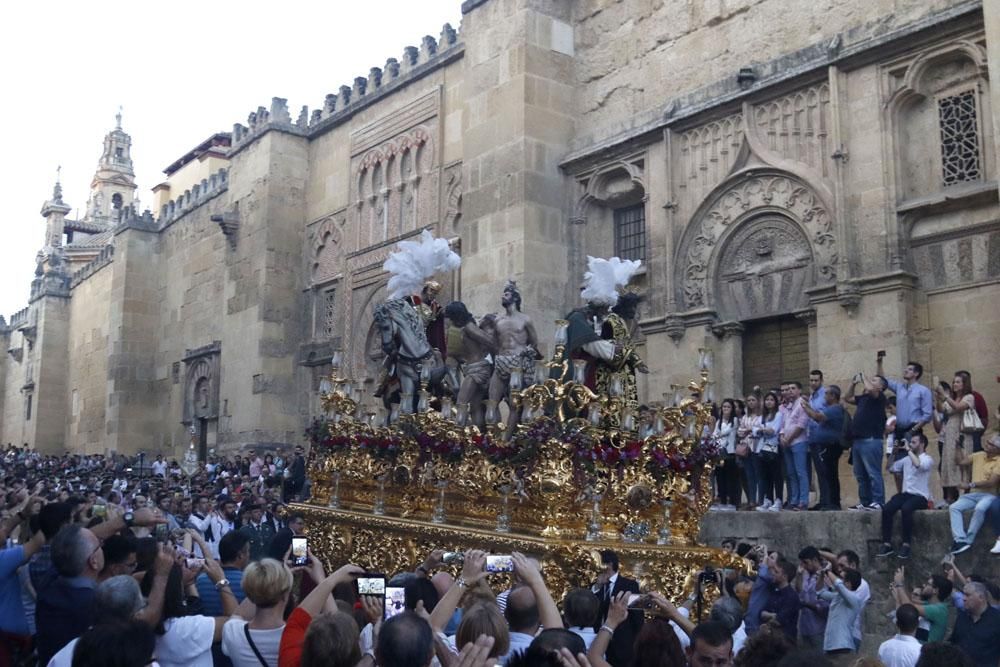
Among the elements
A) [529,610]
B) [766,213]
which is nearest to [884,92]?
[766,213]

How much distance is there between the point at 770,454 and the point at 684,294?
14.5 feet

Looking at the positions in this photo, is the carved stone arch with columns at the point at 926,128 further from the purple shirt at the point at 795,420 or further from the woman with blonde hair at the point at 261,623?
the woman with blonde hair at the point at 261,623

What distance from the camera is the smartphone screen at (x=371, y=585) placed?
3788 mm

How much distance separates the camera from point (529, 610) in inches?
161

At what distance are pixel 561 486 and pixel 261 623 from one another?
402cm

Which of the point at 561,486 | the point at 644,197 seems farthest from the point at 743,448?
the point at 644,197

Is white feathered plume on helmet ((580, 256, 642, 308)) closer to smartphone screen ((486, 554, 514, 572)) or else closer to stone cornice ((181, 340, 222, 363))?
smartphone screen ((486, 554, 514, 572))

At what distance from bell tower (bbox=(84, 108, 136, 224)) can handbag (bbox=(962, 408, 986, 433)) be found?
172ft

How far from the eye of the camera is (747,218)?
14945 mm

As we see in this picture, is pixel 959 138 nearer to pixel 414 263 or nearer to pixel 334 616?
pixel 414 263

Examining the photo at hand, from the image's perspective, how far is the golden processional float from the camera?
7633mm

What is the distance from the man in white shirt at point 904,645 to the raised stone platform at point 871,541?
324cm

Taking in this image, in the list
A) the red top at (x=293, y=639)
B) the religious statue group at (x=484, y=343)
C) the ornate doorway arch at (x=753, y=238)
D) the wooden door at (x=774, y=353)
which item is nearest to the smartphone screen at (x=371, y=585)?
the red top at (x=293, y=639)

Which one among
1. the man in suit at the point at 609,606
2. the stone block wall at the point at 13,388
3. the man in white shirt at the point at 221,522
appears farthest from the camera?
the stone block wall at the point at 13,388
